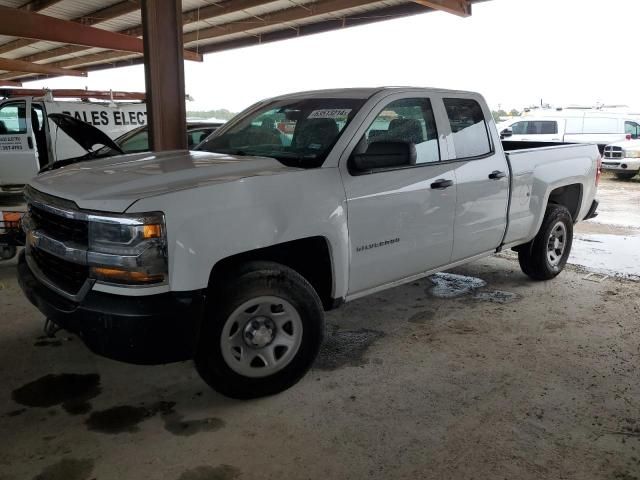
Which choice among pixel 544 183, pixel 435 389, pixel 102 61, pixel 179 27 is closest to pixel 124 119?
pixel 179 27

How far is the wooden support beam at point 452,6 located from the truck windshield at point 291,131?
6.79 metres

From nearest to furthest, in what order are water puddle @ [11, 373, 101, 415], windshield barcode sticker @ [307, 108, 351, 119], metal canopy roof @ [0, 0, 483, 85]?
water puddle @ [11, 373, 101, 415] → windshield barcode sticker @ [307, 108, 351, 119] → metal canopy roof @ [0, 0, 483, 85]

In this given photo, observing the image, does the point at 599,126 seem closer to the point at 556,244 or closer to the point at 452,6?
the point at 452,6

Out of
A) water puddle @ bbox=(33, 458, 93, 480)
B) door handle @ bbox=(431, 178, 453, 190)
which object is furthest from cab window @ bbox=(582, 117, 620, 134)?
water puddle @ bbox=(33, 458, 93, 480)

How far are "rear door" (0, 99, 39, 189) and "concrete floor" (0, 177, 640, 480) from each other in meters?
6.32

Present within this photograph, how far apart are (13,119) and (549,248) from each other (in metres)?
9.43

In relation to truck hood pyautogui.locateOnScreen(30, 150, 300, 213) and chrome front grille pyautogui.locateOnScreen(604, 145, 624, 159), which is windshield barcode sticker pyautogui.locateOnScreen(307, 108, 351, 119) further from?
chrome front grille pyautogui.locateOnScreen(604, 145, 624, 159)

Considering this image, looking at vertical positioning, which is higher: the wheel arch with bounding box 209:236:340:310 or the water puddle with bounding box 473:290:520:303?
the wheel arch with bounding box 209:236:340:310

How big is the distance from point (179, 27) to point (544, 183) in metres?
4.32

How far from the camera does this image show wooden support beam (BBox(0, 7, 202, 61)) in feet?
35.7

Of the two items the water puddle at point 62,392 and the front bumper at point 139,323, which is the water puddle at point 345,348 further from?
the water puddle at point 62,392

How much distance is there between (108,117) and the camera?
11.0 meters

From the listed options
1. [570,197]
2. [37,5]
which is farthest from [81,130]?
[37,5]

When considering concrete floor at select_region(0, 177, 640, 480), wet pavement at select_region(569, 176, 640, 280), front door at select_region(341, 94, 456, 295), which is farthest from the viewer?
wet pavement at select_region(569, 176, 640, 280)
